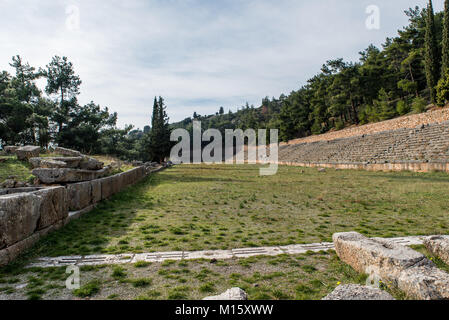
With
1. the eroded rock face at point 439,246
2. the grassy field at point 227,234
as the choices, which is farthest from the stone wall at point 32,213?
the eroded rock face at point 439,246

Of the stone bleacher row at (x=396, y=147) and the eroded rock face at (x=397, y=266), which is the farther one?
the stone bleacher row at (x=396, y=147)

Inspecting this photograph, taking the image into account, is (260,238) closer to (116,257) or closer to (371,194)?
(116,257)

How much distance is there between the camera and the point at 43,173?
7375 mm

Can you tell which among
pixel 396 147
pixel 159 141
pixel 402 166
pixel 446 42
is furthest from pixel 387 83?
pixel 159 141

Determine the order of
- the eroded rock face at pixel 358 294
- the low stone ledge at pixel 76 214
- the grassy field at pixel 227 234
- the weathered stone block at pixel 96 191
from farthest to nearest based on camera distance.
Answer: the weathered stone block at pixel 96 191 → the low stone ledge at pixel 76 214 → the grassy field at pixel 227 234 → the eroded rock face at pixel 358 294

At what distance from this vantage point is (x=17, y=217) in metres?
4.02

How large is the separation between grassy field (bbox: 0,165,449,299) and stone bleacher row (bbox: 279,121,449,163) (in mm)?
8225

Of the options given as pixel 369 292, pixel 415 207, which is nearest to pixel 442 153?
pixel 415 207

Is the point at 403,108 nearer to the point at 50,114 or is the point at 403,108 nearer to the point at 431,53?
the point at 431,53

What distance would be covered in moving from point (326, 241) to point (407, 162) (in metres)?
16.2

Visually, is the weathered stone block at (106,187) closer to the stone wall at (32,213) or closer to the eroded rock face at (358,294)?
the stone wall at (32,213)

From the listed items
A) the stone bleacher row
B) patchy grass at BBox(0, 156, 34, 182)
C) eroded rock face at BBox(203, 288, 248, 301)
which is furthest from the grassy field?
the stone bleacher row

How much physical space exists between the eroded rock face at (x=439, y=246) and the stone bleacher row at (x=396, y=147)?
586 inches

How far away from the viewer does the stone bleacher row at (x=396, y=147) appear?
16656 mm
